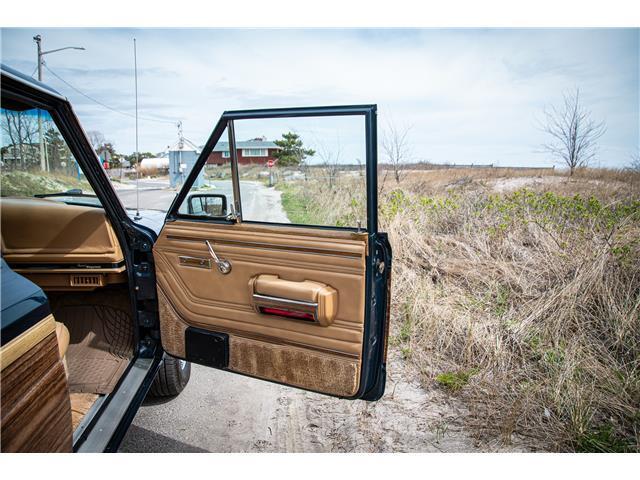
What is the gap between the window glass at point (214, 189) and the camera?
2.35 m

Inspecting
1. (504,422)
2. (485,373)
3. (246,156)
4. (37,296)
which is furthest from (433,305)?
(37,296)

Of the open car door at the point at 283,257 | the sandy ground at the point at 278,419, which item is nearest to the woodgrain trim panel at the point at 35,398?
the open car door at the point at 283,257

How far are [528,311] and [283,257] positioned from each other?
2.62 meters

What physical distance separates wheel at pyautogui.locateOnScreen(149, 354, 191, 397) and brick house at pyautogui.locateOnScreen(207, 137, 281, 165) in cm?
140

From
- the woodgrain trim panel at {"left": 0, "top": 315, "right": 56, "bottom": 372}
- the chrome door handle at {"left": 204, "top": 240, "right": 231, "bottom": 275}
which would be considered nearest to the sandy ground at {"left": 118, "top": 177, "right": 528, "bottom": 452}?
the chrome door handle at {"left": 204, "top": 240, "right": 231, "bottom": 275}

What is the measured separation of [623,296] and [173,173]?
3485mm

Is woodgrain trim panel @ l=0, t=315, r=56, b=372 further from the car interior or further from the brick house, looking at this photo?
the brick house

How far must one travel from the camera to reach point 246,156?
2.32 meters

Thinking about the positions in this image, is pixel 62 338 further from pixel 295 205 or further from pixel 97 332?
pixel 295 205

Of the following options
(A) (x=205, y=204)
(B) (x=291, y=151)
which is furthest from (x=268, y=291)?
(B) (x=291, y=151)

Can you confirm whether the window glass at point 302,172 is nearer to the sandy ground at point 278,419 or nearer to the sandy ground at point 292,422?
the sandy ground at point 278,419

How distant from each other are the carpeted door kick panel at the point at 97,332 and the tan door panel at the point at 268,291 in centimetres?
40

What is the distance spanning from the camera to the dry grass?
2.86 m

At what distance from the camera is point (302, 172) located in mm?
2488
